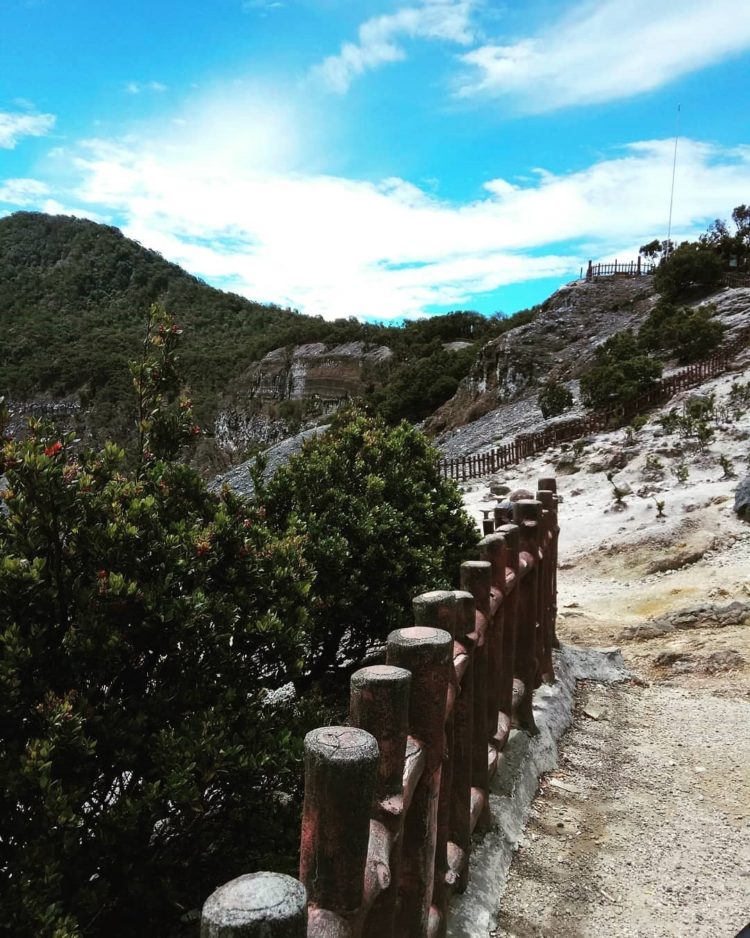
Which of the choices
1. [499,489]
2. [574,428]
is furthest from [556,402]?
[499,489]

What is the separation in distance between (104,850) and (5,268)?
112m

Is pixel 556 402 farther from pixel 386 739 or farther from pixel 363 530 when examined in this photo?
pixel 386 739

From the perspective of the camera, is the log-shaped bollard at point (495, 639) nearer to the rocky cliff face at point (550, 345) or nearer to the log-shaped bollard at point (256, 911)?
the log-shaped bollard at point (256, 911)

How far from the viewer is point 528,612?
442 centimetres

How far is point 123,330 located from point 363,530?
283 ft

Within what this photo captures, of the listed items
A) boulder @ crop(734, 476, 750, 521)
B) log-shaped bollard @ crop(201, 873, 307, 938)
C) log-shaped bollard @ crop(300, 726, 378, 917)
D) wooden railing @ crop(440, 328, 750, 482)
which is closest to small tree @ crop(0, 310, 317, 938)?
log-shaped bollard @ crop(300, 726, 378, 917)

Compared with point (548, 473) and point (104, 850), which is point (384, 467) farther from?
point (548, 473)

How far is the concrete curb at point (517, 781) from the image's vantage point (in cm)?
277

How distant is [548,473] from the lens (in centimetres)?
1733

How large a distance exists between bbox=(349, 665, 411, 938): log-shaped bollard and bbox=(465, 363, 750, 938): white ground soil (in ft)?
4.07

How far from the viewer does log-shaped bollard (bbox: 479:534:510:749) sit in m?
3.32

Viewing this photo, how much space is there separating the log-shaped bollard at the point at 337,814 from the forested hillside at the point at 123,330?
115 ft

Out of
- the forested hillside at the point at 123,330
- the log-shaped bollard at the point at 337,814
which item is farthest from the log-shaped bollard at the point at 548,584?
the forested hillside at the point at 123,330

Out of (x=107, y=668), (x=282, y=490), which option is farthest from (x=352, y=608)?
(x=107, y=668)
